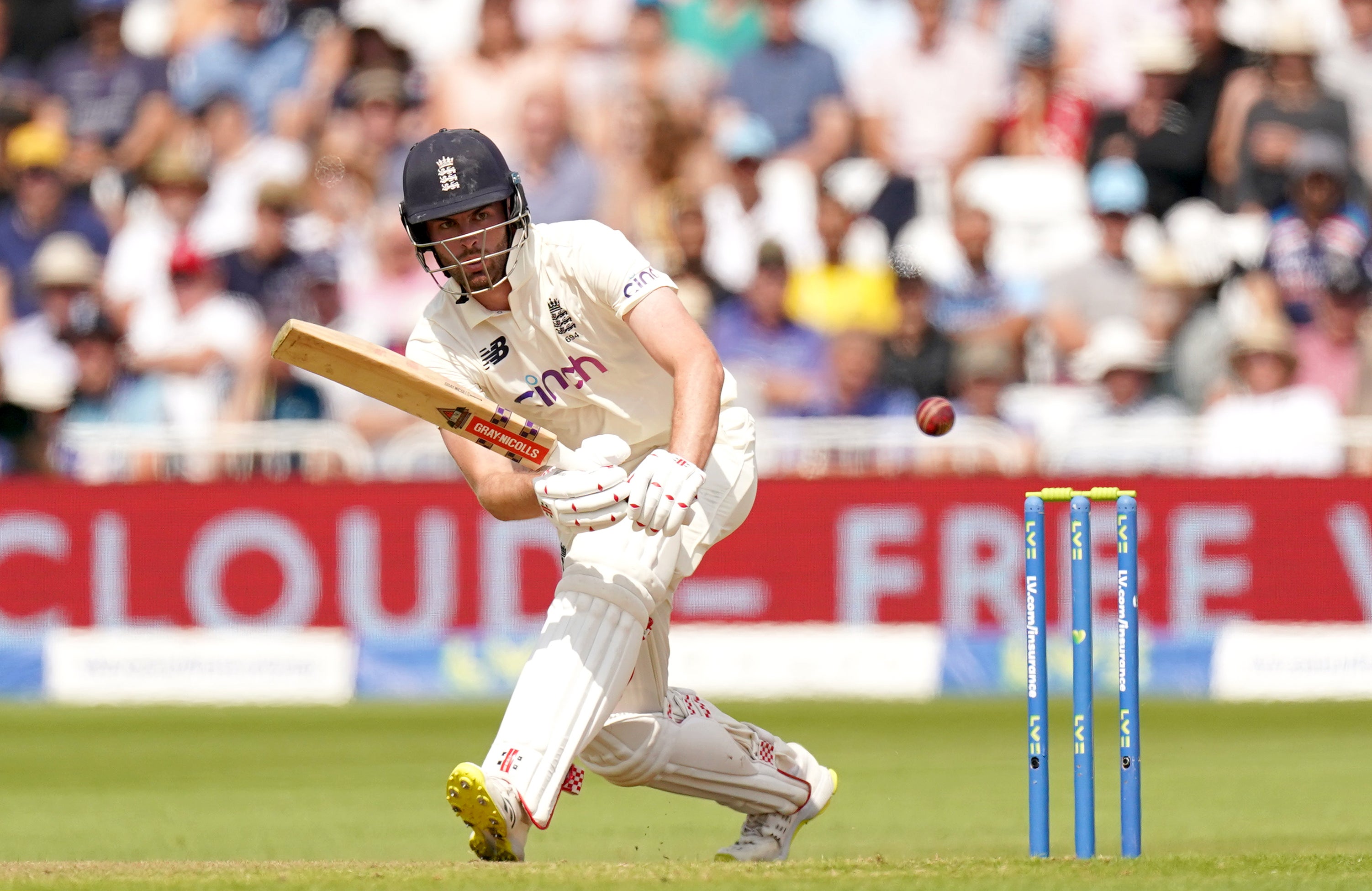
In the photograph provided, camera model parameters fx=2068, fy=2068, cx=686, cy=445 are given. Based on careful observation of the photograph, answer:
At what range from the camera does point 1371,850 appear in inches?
170

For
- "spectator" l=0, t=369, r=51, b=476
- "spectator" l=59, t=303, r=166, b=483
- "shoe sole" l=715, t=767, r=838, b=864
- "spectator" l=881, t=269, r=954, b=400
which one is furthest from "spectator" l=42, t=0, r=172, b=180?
"shoe sole" l=715, t=767, r=838, b=864

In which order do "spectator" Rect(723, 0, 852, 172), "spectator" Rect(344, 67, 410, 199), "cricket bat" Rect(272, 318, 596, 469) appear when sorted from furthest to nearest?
1. "spectator" Rect(344, 67, 410, 199)
2. "spectator" Rect(723, 0, 852, 172)
3. "cricket bat" Rect(272, 318, 596, 469)

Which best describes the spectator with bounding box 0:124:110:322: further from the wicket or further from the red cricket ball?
the wicket

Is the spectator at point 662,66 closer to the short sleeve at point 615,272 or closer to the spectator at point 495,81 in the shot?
the spectator at point 495,81

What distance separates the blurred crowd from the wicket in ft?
17.1

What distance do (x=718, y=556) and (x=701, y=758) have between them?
477 cm

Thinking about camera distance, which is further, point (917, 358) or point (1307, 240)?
point (1307, 240)

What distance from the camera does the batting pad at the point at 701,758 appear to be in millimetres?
4070

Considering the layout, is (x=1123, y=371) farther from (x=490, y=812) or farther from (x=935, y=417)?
(x=490, y=812)

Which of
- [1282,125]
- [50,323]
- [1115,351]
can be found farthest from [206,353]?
[1282,125]

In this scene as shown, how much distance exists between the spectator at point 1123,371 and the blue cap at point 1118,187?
654 millimetres

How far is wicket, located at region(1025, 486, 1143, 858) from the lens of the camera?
3.75m

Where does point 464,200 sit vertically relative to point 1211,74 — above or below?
below

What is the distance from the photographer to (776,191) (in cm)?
1053
